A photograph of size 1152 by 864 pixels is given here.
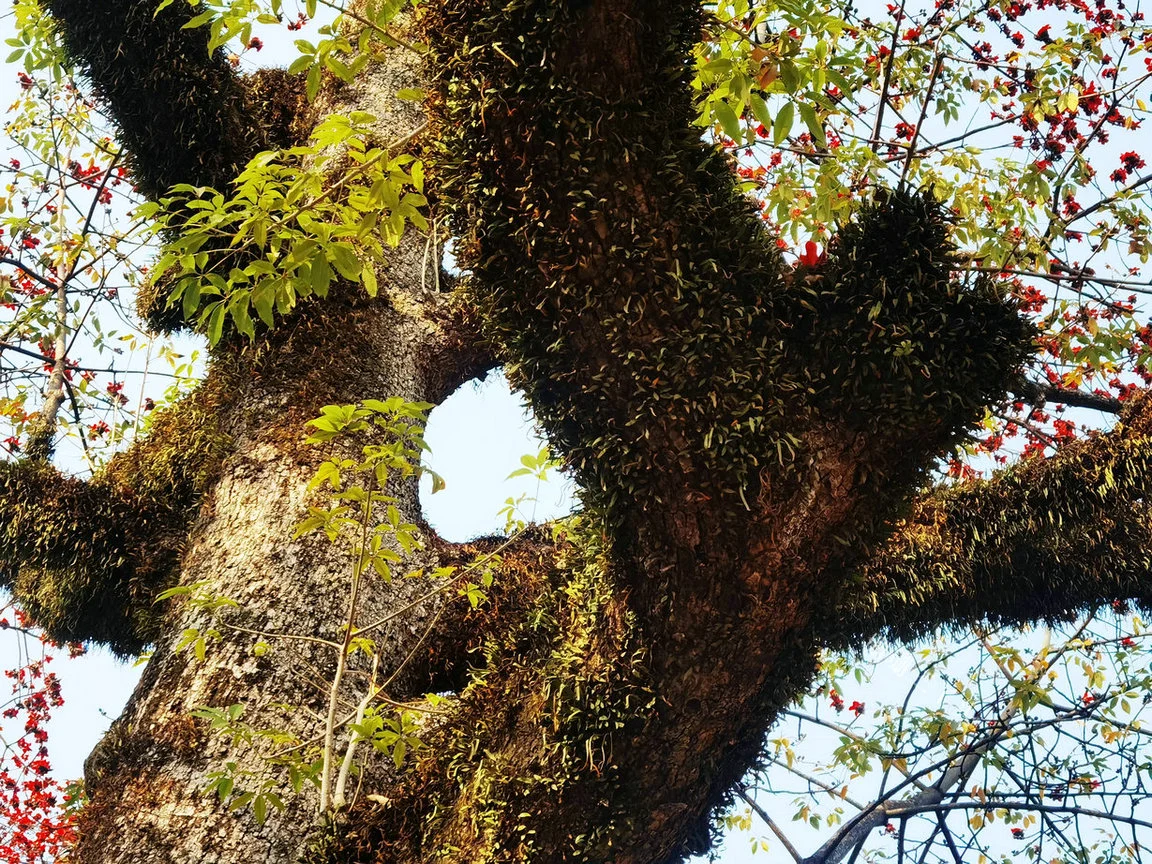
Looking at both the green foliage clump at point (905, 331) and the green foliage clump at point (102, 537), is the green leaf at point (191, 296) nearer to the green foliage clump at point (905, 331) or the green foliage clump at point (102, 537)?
the green foliage clump at point (102, 537)

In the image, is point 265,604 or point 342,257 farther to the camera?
point 265,604

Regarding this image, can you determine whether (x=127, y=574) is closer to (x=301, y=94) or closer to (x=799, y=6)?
(x=301, y=94)

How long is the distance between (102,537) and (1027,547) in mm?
3379

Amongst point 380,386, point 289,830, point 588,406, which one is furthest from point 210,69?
point 289,830

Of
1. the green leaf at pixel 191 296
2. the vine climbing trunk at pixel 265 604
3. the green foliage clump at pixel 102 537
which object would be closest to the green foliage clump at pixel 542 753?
the vine climbing trunk at pixel 265 604

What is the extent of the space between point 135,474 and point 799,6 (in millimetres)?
3001

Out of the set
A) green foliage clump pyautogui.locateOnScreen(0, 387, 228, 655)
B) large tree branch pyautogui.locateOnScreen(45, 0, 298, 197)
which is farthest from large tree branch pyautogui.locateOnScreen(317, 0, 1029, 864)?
large tree branch pyautogui.locateOnScreen(45, 0, 298, 197)

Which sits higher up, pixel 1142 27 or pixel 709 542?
pixel 1142 27

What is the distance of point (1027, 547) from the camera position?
125 inches

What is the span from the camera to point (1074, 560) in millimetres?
3156

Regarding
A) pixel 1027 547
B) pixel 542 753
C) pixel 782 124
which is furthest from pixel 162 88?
pixel 1027 547

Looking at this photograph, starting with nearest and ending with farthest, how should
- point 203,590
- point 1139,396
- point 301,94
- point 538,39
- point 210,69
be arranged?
1. point 538,39
2. point 203,590
3. point 1139,396
4. point 210,69
5. point 301,94

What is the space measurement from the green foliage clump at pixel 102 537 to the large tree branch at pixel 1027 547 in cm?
254

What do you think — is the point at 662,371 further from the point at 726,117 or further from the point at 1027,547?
the point at 1027,547
